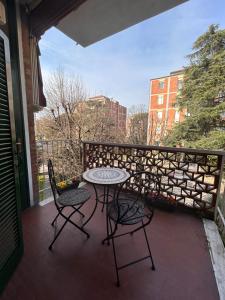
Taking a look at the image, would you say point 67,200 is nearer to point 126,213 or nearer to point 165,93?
point 126,213

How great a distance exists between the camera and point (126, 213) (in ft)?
4.64

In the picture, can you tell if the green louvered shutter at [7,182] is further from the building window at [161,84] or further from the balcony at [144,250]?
the building window at [161,84]

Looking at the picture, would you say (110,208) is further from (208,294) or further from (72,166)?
(72,166)

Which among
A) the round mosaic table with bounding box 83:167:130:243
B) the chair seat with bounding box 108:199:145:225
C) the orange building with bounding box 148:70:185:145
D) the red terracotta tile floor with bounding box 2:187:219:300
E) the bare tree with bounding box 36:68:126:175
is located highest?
the orange building with bounding box 148:70:185:145

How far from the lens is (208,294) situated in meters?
1.16

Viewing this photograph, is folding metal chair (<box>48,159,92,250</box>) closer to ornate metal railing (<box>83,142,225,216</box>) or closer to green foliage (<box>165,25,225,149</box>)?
ornate metal railing (<box>83,142,225,216</box>)

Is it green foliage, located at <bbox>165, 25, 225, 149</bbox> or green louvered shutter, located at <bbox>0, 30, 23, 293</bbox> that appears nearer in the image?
green louvered shutter, located at <bbox>0, 30, 23, 293</bbox>

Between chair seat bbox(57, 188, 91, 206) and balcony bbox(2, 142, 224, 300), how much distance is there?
42 centimetres

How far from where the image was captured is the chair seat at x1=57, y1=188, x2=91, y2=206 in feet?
5.46

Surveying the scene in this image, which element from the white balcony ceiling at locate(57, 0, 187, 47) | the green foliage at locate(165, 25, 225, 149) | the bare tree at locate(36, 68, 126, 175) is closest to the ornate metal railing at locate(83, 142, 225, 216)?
the white balcony ceiling at locate(57, 0, 187, 47)

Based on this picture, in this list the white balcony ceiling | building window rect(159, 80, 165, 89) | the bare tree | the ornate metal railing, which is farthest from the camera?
building window rect(159, 80, 165, 89)

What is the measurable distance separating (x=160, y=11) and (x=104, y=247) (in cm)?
291

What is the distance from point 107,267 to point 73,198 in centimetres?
75

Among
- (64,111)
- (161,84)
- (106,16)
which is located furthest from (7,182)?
(161,84)
